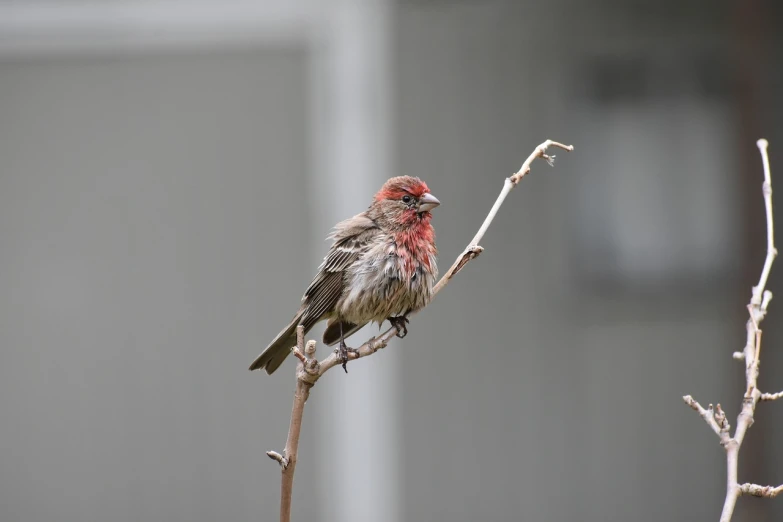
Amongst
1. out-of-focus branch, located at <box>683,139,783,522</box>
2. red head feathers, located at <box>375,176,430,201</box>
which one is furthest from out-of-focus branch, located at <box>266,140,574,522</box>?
red head feathers, located at <box>375,176,430,201</box>

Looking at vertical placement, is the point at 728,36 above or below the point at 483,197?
above

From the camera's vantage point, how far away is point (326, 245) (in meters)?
7.65

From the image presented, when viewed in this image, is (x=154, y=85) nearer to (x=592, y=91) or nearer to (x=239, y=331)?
(x=239, y=331)

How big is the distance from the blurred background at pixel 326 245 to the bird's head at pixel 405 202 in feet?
13.3

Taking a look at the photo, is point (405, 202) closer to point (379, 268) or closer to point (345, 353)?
point (379, 268)

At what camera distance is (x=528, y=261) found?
7.75 meters

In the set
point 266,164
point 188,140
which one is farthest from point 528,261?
point 188,140


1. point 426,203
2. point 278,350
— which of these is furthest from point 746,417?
point 426,203

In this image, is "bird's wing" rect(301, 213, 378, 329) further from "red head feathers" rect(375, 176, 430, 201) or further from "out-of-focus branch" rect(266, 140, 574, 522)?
"out-of-focus branch" rect(266, 140, 574, 522)

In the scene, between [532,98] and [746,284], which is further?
[532,98]

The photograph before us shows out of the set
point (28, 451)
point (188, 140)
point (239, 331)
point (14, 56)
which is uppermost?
point (14, 56)

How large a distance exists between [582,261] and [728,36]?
83.5 inches

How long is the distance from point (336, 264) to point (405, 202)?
0.35 m

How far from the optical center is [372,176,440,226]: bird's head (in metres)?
3.46
